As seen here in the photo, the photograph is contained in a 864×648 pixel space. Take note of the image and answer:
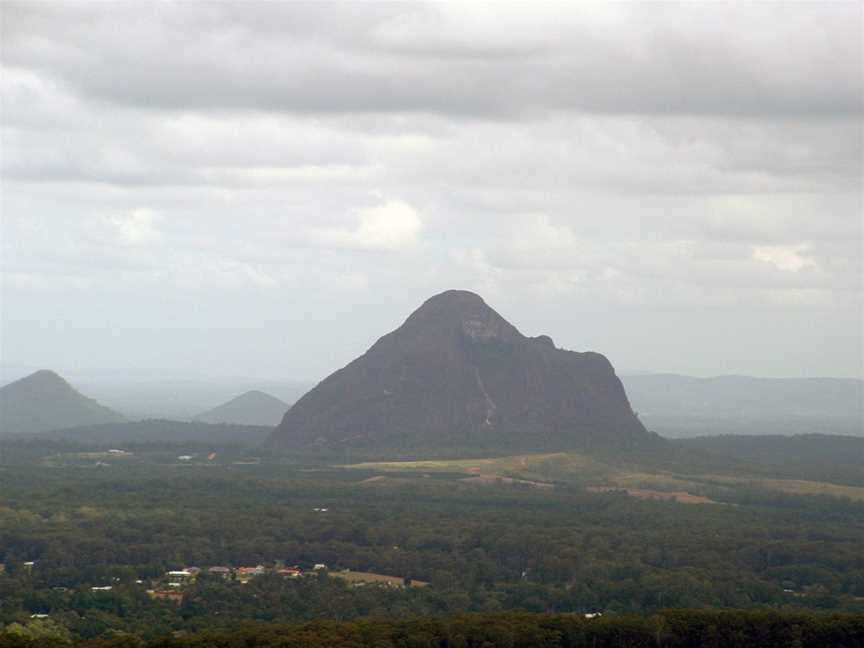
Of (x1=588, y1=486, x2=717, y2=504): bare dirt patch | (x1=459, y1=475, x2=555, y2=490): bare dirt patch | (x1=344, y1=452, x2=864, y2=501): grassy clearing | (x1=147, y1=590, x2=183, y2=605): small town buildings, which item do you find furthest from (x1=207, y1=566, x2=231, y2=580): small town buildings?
(x1=344, y1=452, x2=864, y2=501): grassy clearing

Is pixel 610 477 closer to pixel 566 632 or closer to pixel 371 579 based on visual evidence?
pixel 371 579

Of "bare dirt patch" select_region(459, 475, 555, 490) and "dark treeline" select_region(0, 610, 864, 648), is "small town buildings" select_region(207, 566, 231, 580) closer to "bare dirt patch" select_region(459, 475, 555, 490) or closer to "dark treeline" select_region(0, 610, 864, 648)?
"dark treeline" select_region(0, 610, 864, 648)

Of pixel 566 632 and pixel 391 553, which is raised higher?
pixel 391 553

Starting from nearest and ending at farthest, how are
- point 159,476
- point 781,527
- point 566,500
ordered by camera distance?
point 781,527 → point 566,500 → point 159,476

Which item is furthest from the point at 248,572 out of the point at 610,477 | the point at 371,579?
the point at 610,477

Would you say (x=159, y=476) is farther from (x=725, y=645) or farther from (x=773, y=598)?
(x=725, y=645)

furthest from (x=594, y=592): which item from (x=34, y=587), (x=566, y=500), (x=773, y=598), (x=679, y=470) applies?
(x=679, y=470)

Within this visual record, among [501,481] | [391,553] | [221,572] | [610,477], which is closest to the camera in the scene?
[221,572]

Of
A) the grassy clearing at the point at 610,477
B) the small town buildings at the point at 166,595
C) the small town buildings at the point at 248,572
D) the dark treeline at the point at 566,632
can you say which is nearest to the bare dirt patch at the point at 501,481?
the grassy clearing at the point at 610,477

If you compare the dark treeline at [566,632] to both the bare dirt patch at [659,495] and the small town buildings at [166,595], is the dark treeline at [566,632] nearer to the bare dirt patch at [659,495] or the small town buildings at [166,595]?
the small town buildings at [166,595]
